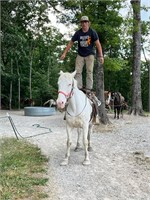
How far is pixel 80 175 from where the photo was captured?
488cm

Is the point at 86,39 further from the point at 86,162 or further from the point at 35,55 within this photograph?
the point at 35,55

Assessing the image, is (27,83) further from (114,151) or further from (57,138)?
(114,151)

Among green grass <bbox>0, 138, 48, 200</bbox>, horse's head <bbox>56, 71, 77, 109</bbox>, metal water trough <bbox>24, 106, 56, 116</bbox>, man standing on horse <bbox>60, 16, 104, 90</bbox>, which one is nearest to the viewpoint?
green grass <bbox>0, 138, 48, 200</bbox>

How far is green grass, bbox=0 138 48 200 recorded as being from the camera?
13.1ft

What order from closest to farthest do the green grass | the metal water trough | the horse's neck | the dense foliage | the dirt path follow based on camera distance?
1. the green grass
2. the dirt path
3. the horse's neck
4. the metal water trough
5. the dense foliage

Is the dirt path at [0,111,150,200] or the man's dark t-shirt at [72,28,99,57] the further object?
the man's dark t-shirt at [72,28,99,57]

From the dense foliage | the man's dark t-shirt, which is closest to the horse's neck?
the man's dark t-shirt

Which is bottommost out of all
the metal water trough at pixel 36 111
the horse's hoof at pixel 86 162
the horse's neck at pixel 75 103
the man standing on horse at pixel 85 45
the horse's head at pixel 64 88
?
the horse's hoof at pixel 86 162

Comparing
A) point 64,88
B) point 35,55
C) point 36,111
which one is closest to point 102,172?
point 64,88

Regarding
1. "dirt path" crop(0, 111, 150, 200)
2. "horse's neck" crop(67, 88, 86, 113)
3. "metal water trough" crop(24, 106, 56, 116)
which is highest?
"horse's neck" crop(67, 88, 86, 113)

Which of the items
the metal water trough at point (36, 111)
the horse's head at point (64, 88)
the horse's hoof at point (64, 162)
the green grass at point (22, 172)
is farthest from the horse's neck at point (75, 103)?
the metal water trough at point (36, 111)

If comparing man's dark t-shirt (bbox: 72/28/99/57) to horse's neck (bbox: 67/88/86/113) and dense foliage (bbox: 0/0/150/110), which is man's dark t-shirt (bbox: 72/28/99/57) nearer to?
horse's neck (bbox: 67/88/86/113)

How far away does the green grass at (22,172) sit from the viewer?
3985 mm

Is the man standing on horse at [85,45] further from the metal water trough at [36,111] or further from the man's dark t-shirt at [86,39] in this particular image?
the metal water trough at [36,111]
